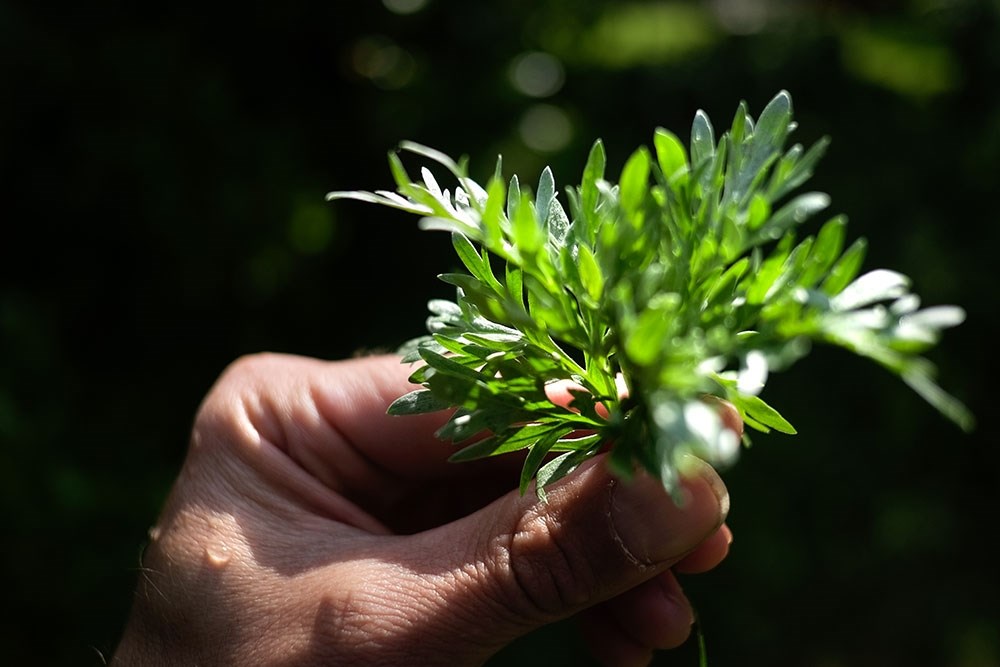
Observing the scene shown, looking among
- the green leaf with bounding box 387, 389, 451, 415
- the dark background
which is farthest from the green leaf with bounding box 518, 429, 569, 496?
the dark background

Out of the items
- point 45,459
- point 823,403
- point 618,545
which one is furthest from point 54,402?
point 823,403

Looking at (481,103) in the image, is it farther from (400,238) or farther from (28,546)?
(28,546)

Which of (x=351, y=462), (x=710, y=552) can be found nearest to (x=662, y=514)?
(x=710, y=552)

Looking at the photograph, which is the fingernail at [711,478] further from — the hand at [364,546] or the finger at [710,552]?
the finger at [710,552]

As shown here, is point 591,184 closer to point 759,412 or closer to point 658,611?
point 759,412

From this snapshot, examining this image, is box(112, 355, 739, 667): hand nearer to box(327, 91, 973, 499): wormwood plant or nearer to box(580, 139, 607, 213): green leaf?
box(327, 91, 973, 499): wormwood plant
